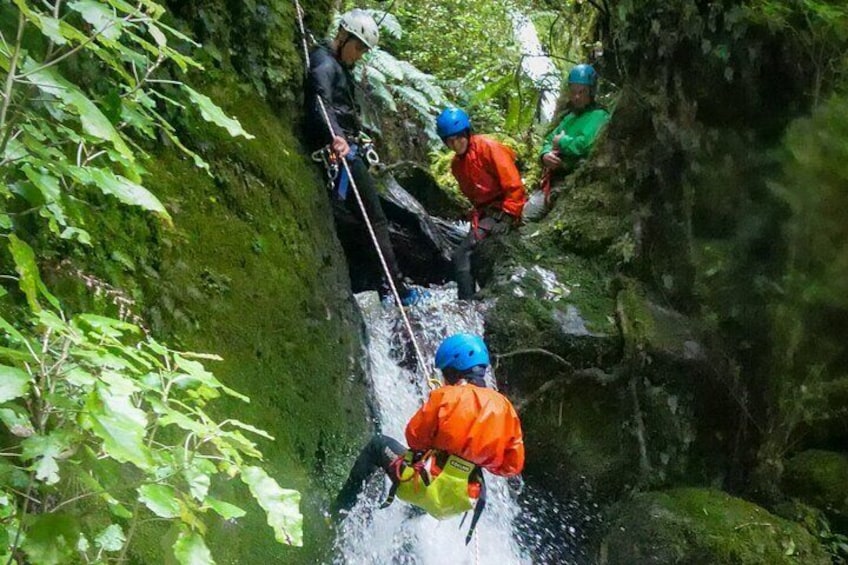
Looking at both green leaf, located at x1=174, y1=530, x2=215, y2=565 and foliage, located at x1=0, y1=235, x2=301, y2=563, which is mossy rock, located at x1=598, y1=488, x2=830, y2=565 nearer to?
foliage, located at x1=0, y1=235, x2=301, y2=563

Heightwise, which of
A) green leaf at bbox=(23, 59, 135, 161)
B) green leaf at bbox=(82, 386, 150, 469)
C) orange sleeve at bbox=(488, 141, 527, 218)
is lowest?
orange sleeve at bbox=(488, 141, 527, 218)

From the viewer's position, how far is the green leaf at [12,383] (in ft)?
5.49

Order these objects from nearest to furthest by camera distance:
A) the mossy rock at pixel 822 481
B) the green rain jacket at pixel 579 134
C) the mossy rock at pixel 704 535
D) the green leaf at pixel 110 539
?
the green leaf at pixel 110 539, the mossy rock at pixel 704 535, the mossy rock at pixel 822 481, the green rain jacket at pixel 579 134

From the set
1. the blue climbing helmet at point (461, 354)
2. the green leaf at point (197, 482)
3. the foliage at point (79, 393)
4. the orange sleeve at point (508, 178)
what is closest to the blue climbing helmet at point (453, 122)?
the orange sleeve at point (508, 178)

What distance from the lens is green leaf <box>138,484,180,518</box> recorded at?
1801 millimetres

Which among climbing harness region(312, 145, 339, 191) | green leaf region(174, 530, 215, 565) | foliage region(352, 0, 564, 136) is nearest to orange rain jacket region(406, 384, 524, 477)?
green leaf region(174, 530, 215, 565)

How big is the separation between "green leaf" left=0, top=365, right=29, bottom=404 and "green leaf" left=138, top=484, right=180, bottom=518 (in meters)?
0.36

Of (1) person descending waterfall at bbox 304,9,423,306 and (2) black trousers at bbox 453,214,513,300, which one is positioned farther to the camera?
(2) black trousers at bbox 453,214,513,300

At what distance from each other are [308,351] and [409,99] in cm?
546

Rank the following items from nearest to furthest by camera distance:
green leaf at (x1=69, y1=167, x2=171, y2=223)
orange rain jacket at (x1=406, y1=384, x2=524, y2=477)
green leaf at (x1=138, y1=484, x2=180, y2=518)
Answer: green leaf at (x1=138, y1=484, x2=180, y2=518) → green leaf at (x1=69, y1=167, x2=171, y2=223) → orange rain jacket at (x1=406, y1=384, x2=524, y2=477)

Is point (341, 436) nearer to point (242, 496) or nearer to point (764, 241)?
point (242, 496)

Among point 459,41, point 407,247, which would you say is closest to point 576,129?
point 407,247

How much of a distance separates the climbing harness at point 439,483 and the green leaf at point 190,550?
104 inches

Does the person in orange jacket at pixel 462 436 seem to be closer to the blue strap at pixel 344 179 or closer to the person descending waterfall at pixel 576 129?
the blue strap at pixel 344 179
